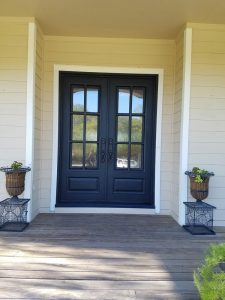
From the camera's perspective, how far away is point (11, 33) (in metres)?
4.57

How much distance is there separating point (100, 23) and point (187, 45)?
1.17m

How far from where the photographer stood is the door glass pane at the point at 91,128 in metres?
5.34

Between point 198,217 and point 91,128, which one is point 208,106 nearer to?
point 198,217

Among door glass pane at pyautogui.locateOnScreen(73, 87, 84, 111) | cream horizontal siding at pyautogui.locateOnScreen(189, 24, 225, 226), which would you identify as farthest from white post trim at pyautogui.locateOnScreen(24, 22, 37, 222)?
cream horizontal siding at pyautogui.locateOnScreen(189, 24, 225, 226)

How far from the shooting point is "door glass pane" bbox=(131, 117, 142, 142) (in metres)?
5.37

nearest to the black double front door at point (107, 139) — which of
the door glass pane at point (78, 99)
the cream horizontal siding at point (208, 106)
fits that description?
the door glass pane at point (78, 99)

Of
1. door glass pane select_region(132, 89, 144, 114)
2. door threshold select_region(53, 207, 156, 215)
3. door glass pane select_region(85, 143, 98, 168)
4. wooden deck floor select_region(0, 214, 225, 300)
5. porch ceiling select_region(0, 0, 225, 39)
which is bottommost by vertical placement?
wooden deck floor select_region(0, 214, 225, 300)

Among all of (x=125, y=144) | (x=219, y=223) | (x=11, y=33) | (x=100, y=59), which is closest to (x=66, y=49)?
(x=100, y=59)

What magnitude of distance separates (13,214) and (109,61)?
2531 millimetres

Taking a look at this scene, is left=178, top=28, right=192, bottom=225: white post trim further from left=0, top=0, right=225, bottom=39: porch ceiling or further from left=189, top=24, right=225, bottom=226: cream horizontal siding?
left=0, top=0, right=225, bottom=39: porch ceiling

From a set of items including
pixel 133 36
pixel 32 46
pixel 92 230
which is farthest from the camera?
pixel 133 36

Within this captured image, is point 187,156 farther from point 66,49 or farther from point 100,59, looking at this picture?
point 66,49

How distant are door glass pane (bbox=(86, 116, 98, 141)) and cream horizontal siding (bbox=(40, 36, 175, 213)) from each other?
1.82 feet

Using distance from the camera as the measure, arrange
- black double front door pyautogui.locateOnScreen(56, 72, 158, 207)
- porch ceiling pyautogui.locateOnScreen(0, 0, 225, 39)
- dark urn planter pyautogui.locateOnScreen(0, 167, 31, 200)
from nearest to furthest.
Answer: porch ceiling pyautogui.locateOnScreen(0, 0, 225, 39) < dark urn planter pyautogui.locateOnScreen(0, 167, 31, 200) < black double front door pyautogui.locateOnScreen(56, 72, 158, 207)
